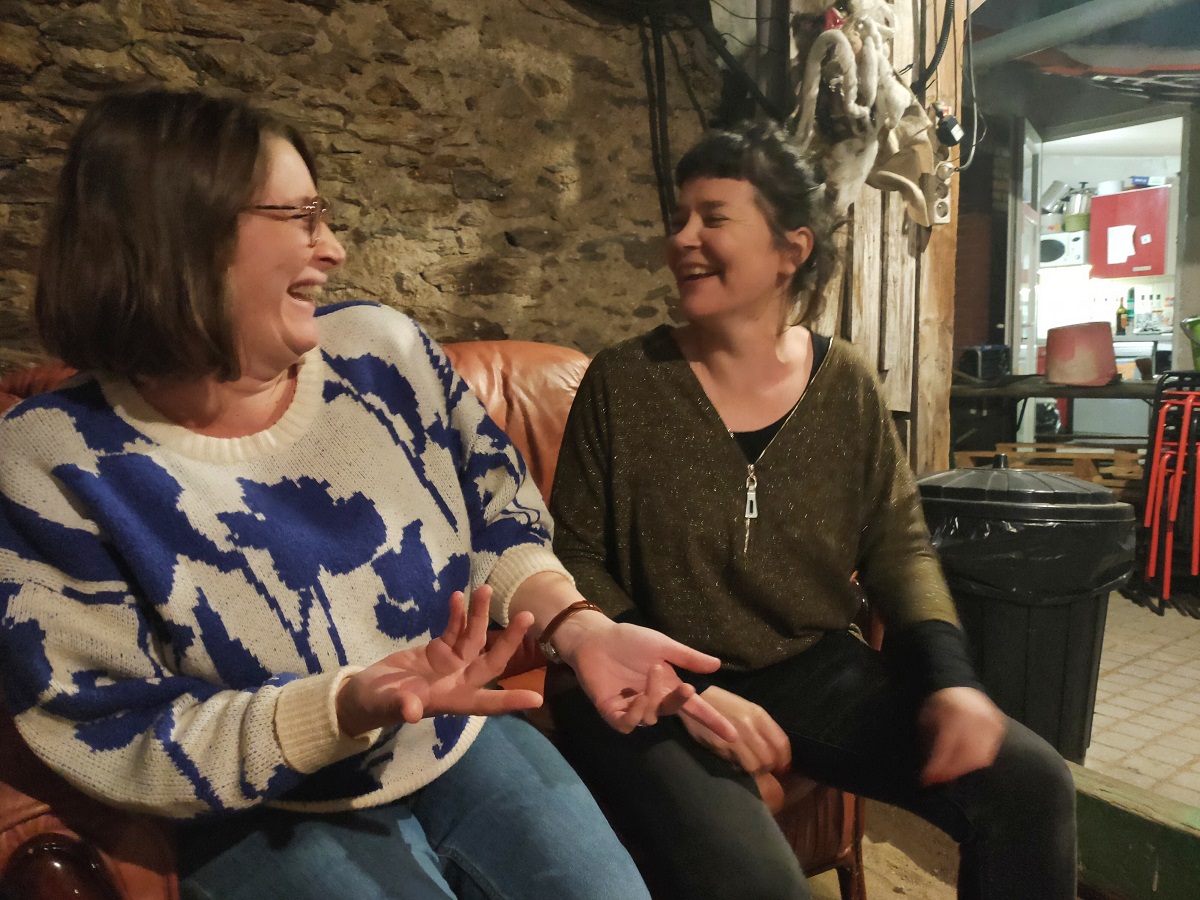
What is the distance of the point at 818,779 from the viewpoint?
3.78 ft

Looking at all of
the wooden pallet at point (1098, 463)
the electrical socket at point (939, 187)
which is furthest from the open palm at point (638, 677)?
the wooden pallet at point (1098, 463)

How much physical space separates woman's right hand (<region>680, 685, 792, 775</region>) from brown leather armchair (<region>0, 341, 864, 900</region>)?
84 millimetres

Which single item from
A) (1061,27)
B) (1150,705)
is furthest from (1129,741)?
(1061,27)

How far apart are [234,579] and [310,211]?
17.8 inches

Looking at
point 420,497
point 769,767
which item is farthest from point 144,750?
point 769,767

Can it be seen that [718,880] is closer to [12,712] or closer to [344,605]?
[344,605]

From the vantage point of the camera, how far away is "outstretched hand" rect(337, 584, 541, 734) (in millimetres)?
776

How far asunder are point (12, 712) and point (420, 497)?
1.57ft

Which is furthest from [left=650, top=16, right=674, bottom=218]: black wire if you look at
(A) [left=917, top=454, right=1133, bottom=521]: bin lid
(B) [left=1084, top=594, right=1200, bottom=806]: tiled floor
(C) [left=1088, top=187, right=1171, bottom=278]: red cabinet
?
(C) [left=1088, top=187, right=1171, bottom=278]: red cabinet

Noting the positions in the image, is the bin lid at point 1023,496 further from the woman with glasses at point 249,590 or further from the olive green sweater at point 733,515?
the woman with glasses at point 249,590

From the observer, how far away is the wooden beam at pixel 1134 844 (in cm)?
151

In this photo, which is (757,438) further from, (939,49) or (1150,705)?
(1150,705)

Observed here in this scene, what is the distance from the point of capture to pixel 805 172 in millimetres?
1329

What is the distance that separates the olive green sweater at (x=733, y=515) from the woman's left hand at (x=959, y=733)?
0.17m
